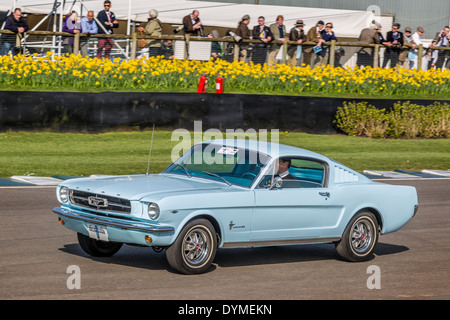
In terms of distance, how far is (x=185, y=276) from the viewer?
7.88 m

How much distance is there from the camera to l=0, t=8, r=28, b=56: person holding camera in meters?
20.4

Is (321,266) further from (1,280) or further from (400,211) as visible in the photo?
(1,280)

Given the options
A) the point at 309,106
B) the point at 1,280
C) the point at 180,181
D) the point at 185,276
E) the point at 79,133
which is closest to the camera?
the point at 1,280

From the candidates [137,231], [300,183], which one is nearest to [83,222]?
[137,231]

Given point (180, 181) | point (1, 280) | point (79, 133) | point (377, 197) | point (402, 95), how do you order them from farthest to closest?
point (402, 95) < point (79, 133) < point (377, 197) < point (180, 181) < point (1, 280)

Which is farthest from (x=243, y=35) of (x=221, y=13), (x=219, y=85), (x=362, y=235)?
(x=362, y=235)

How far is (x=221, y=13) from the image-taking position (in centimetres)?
3011

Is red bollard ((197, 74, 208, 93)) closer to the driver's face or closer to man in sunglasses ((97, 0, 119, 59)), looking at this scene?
man in sunglasses ((97, 0, 119, 59))

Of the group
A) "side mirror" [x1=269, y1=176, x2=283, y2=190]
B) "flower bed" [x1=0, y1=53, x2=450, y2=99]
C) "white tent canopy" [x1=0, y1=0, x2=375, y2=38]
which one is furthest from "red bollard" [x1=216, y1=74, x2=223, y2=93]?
"side mirror" [x1=269, y1=176, x2=283, y2=190]

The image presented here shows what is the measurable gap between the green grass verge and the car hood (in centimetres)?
635

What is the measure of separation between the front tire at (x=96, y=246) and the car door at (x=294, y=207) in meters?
1.49

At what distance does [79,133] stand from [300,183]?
396 inches

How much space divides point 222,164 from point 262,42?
15.3 meters

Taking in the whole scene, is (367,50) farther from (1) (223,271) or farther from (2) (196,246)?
(2) (196,246)
